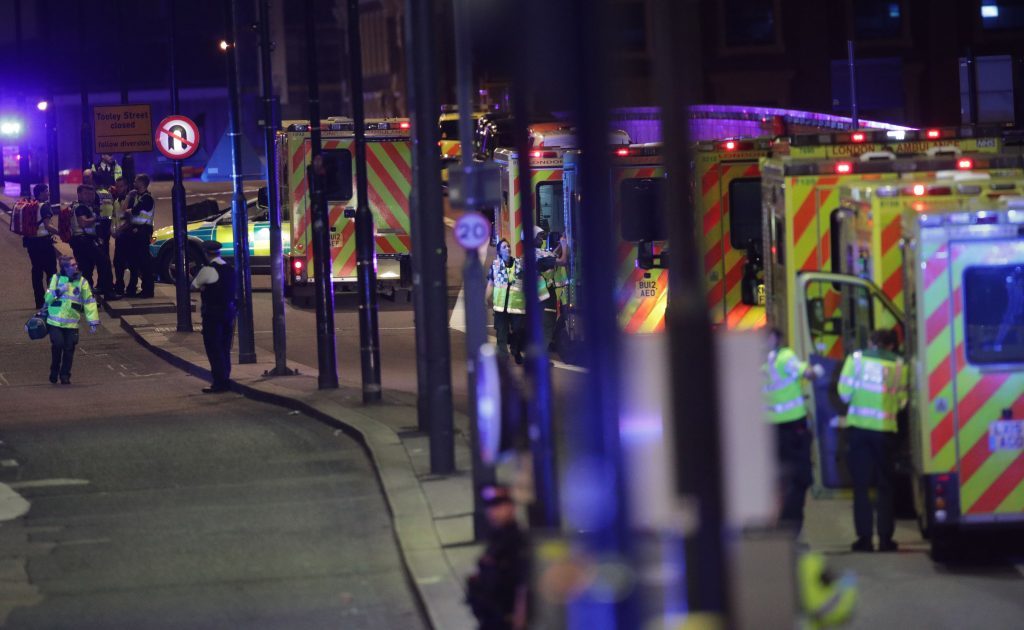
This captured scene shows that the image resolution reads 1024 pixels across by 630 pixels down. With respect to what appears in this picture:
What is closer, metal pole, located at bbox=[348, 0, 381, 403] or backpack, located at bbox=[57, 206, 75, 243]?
metal pole, located at bbox=[348, 0, 381, 403]

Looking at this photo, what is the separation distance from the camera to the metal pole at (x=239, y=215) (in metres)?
23.0

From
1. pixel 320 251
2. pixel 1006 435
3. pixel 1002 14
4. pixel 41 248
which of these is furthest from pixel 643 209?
pixel 1002 14

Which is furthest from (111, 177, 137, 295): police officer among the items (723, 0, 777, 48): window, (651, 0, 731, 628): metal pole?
(651, 0, 731, 628): metal pole

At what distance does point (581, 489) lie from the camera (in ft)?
22.5

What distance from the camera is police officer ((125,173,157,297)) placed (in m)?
29.4

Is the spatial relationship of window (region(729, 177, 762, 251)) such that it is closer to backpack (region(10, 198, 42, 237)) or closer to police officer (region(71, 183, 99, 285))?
backpack (region(10, 198, 42, 237))

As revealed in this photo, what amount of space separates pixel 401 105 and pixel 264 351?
50762 mm

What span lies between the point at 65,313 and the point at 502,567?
14981 millimetres

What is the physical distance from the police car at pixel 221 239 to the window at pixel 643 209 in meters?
11.8

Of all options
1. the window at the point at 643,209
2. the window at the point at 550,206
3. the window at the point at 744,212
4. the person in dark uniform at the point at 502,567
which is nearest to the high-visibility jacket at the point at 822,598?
the person in dark uniform at the point at 502,567

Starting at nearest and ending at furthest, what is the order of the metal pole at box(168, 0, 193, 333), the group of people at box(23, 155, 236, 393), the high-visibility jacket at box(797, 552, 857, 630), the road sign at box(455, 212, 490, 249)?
1. the high-visibility jacket at box(797, 552, 857, 630)
2. the road sign at box(455, 212, 490, 249)
3. the group of people at box(23, 155, 236, 393)
4. the metal pole at box(168, 0, 193, 333)

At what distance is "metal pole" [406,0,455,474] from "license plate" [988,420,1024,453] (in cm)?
464

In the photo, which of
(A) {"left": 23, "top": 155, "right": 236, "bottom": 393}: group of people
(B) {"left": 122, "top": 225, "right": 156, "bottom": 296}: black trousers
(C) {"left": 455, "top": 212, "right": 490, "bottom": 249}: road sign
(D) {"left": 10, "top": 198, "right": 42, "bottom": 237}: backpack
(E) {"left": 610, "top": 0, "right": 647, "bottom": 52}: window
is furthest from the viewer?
(E) {"left": 610, "top": 0, "right": 647, "bottom": 52}: window

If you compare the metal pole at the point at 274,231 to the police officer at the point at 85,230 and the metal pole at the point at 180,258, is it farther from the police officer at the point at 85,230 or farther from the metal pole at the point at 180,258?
the police officer at the point at 85,230
